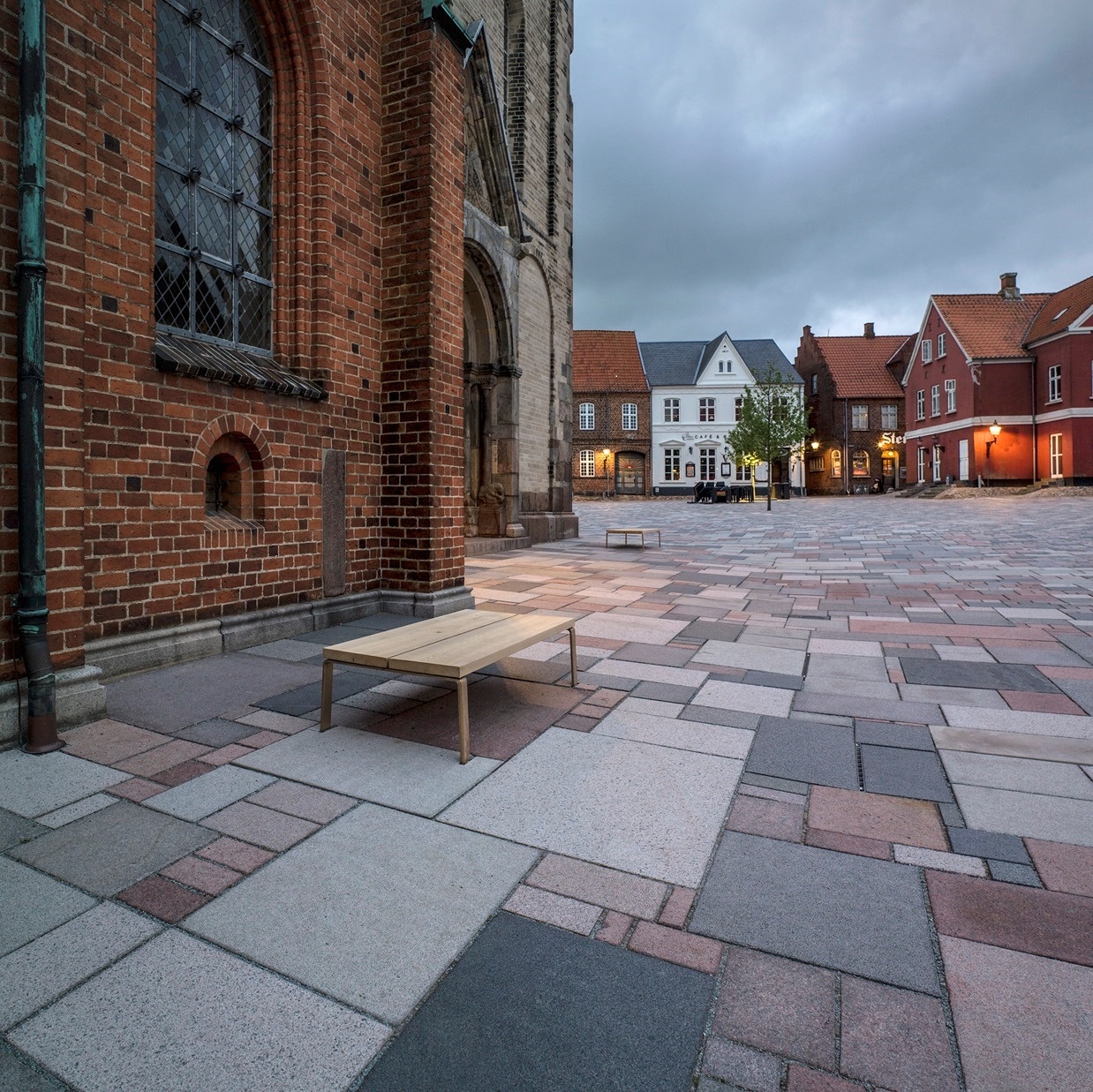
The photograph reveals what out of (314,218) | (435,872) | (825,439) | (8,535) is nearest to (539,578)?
(314,218)

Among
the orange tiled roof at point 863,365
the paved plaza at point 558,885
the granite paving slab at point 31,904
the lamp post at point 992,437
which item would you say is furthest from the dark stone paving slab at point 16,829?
the orange tiled roof at point 863,365

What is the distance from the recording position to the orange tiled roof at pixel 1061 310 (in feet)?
114

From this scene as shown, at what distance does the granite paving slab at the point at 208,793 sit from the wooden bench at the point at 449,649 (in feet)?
1.85

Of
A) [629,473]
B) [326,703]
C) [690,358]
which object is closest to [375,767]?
[326,703]

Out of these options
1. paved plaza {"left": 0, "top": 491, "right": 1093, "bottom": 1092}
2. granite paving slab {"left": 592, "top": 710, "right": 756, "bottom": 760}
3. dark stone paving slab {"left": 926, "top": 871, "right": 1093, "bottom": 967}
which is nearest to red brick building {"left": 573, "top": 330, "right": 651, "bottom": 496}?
paved plaza {"left": 0, "top": 491, "right": 1093, "bottom": 1092}

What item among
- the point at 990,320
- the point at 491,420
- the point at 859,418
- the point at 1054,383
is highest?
the point at 990,320

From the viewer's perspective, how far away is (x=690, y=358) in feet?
178

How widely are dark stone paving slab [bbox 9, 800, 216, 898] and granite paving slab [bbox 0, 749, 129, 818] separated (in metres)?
0.22

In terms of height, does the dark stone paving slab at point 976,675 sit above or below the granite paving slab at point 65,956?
above

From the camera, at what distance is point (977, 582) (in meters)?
8.73

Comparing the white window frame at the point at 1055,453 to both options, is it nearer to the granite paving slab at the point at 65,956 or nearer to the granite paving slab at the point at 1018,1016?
the granite paving slab at the point at 1018,1016

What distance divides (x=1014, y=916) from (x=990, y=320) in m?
45.8

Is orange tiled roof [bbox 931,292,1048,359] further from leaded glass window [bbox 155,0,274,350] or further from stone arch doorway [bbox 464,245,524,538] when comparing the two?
leaded glass window [bbox 155,0,274,350]

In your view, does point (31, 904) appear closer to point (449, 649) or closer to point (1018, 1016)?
point (449, 649)
